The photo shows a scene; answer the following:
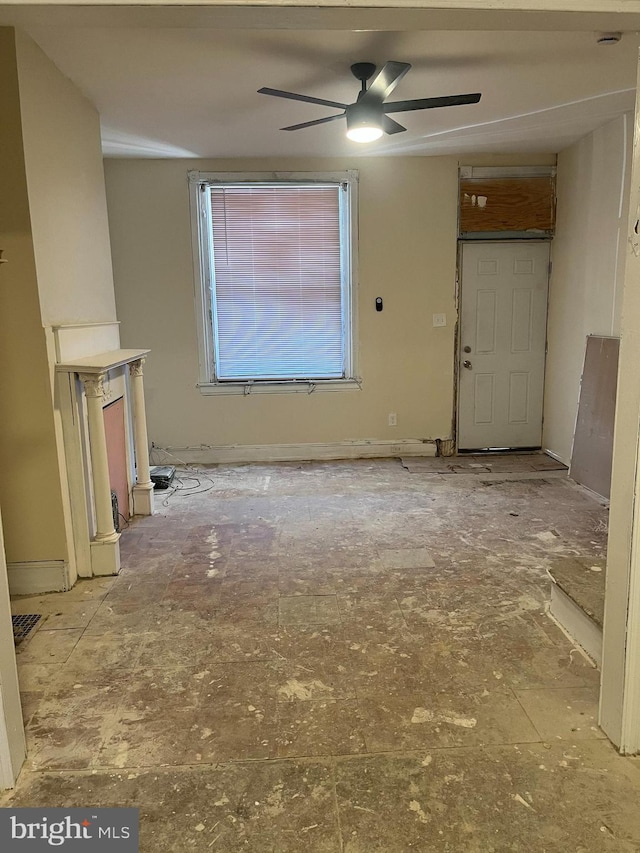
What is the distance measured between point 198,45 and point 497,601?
3049 millimetres

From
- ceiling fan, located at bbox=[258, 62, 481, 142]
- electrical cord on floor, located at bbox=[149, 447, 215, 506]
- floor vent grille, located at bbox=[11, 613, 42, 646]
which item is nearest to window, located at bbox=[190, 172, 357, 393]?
electrical cord on floor, located at bbox=[149, 447, 215, 506]

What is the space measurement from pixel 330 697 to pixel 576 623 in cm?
110

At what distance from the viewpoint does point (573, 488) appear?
14.9 feet

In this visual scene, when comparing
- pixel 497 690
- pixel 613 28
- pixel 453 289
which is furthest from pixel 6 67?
pixel 453 289

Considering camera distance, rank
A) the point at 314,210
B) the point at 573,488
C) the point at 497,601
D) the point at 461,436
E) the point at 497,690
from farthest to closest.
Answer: the point at 461,436 < the point at 314,210 < the point at 573,488 < the point at 497,601 < the point at 497,690

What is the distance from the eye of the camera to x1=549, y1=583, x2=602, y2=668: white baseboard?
7.56ft

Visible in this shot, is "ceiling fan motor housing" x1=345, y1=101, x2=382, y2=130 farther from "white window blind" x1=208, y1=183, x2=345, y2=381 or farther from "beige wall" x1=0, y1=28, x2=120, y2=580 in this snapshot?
"white window blind" x1=208, y1=183, x2=345, y2=381

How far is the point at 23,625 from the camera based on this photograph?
2.66 metres

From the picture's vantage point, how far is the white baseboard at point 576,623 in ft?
7.56

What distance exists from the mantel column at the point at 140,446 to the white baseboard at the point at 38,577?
3.68 feet

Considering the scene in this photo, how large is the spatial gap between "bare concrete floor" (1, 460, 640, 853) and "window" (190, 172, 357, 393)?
6.88 feet

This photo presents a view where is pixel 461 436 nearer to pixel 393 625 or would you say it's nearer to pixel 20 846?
pixel 393 625

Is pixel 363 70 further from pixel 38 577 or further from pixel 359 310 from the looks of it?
pixel 38 577
